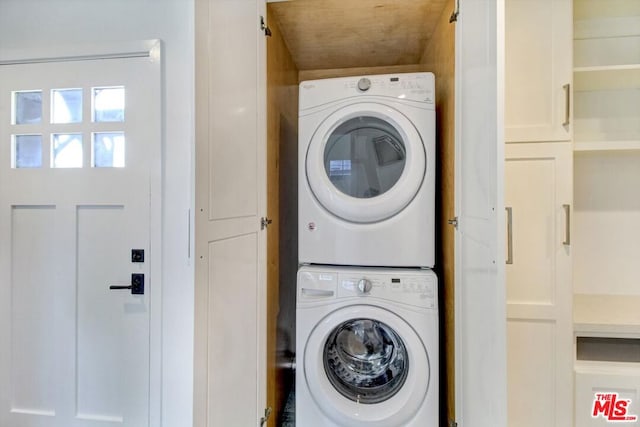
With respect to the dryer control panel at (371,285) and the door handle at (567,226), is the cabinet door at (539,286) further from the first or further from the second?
the dryer control panel at (371,285)

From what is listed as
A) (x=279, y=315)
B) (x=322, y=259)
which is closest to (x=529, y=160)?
(x=322, y=259)

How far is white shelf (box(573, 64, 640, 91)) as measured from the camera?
1.39 metres

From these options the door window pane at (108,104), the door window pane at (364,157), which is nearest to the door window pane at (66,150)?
the door window pane at (108,104)

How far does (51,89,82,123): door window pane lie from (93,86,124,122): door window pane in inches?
3.6

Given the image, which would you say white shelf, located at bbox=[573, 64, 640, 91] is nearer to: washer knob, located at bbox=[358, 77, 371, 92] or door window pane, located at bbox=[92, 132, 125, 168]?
washer knob, located at bbox=[358, 77, 371, 92]

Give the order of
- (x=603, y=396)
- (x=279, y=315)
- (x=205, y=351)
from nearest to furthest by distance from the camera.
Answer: (x=205, y=351) → (x=603, y=396) → (x=279, y=315)

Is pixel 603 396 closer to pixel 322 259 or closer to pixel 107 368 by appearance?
pixel 322 259

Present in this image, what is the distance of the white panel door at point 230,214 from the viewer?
86 centimetres

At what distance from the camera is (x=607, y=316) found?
4.49 feet

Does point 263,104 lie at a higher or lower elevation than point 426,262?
higher

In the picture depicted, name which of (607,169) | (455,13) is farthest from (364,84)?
(607,169)

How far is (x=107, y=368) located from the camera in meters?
1.56

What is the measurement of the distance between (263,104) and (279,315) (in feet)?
3.57

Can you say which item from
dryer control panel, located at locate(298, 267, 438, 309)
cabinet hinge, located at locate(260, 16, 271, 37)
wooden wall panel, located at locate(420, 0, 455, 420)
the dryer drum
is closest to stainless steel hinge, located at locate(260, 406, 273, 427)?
the dryer drum
